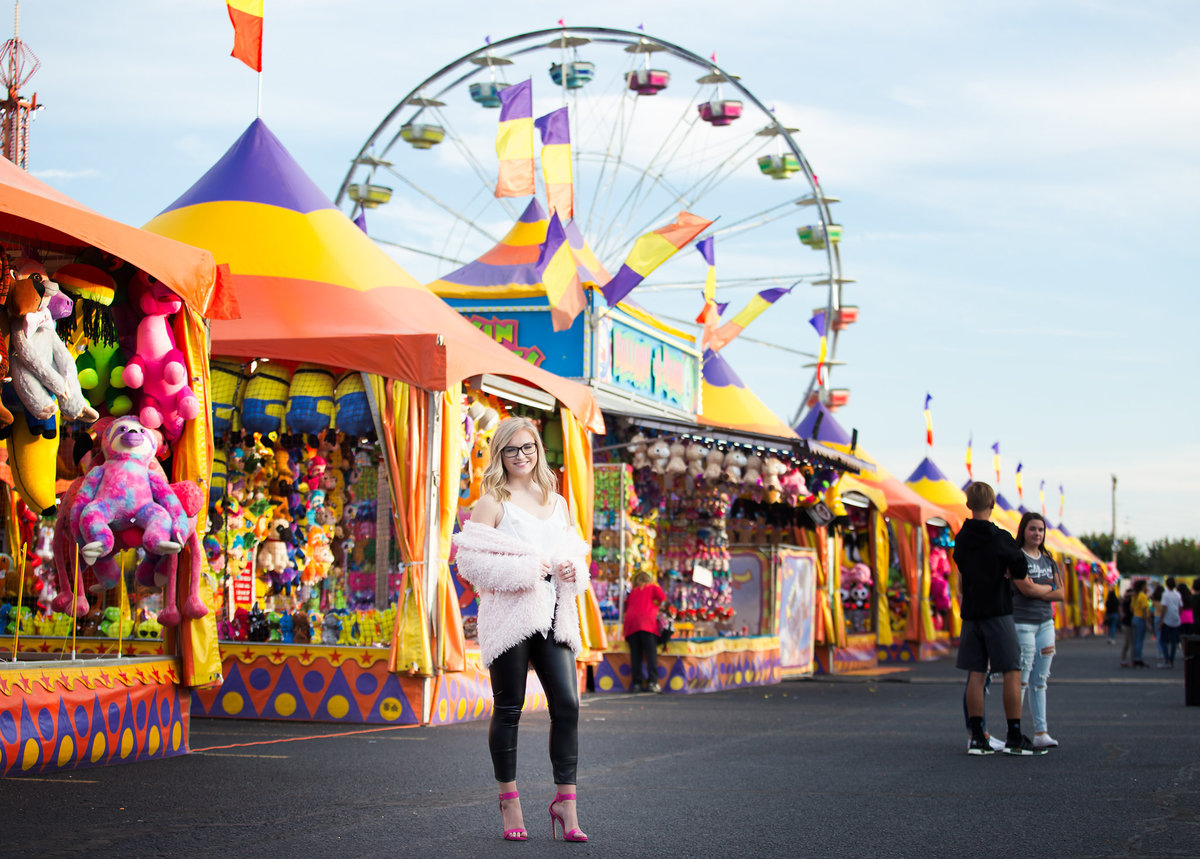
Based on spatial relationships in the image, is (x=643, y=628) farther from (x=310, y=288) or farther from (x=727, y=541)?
(x=310, y=288)

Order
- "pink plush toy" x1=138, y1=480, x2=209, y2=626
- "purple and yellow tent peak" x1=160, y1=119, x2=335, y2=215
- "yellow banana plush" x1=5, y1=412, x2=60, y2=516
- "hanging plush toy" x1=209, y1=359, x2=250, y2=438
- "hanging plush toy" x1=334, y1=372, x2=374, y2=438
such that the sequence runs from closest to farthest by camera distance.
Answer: "yellow banana plush" x1=5, y1=412, x2=60, y2=516, "pink plush toy" x1=138, y1=480, x2=209, y2=626, "hanging plush toy" x1=334, y1=372, x2=374, y2=438, "hanging plush toy" x1=209, y1=359, x2=250, y2=438, "purple and yellow tent peak" x1=160, y1=119, x2=335, y2=215

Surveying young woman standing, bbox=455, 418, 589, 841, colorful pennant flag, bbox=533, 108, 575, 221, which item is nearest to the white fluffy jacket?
young woman standing, bbox=455, 418, 589, 841

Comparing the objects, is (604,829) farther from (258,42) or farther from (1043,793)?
(258,42)

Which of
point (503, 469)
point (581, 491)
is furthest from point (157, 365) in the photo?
point (581, 491)

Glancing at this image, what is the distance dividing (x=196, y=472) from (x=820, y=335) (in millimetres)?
18100

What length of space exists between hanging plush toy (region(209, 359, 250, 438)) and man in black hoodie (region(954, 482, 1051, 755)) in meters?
5.07

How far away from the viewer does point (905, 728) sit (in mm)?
10031

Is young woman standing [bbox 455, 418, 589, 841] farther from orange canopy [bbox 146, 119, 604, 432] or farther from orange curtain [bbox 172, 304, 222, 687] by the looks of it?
orange canopy [bbox 146, 119, 604, 432]

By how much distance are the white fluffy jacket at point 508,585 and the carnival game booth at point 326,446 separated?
456 cm

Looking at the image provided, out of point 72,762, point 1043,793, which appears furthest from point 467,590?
point 1043,793

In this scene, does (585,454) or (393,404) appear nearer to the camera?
(393,404)

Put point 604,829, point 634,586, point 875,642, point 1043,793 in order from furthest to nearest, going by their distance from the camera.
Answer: point 875,642, point 634,586, point 1043,793, point 604,829

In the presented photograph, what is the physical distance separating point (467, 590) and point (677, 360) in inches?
208

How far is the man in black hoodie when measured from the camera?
8.09 metres
